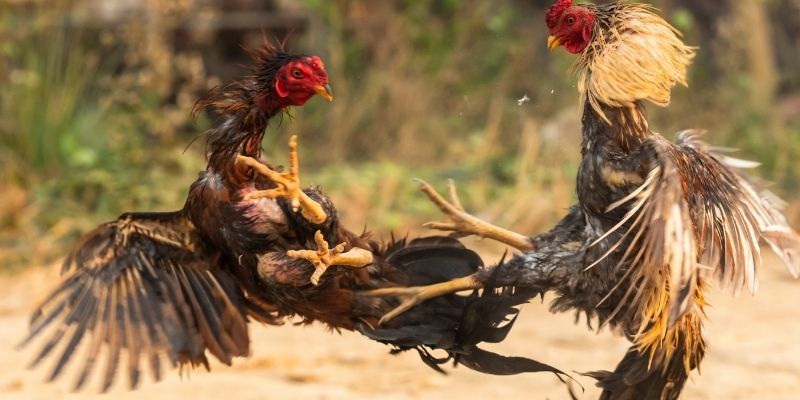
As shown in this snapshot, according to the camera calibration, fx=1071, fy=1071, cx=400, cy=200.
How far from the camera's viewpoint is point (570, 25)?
11.7 feet

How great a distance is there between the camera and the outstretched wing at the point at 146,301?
3.65m

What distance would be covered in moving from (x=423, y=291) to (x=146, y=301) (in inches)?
38.0

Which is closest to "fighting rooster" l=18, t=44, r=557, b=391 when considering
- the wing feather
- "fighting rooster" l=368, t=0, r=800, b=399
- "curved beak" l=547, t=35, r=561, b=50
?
"fighting rooster" l=368, t=0, r=800, b=399

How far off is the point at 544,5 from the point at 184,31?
3.82 meters

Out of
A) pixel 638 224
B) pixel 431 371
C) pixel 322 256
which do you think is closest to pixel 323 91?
pixel 322 256

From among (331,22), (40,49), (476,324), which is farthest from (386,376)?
(331,22)

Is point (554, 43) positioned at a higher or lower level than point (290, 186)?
higher

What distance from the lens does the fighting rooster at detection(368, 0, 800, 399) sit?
3154 millimetres


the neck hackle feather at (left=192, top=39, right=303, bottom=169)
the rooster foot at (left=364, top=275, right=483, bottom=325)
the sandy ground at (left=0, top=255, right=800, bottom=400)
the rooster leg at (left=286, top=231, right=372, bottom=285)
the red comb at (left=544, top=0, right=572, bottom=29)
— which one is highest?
the red comb at (left=544, top=0, right=572, bottom=29)

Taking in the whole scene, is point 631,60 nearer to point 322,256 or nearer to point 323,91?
point 323,91

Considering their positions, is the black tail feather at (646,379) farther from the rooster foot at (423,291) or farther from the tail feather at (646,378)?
the rooster foot at (423,291)

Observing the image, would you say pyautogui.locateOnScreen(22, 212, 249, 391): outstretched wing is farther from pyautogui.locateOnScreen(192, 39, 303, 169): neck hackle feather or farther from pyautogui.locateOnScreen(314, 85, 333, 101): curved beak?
pyautogui.locateOnScreen(314, 85, 333, 101): curved beak

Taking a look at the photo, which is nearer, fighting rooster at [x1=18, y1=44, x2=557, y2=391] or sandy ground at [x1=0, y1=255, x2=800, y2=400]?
fighting rooster at [x1=18, y1=44, x2=557, y2=391]

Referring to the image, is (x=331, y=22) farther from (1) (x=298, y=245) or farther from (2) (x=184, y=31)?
(1) (x=298, y=245)
